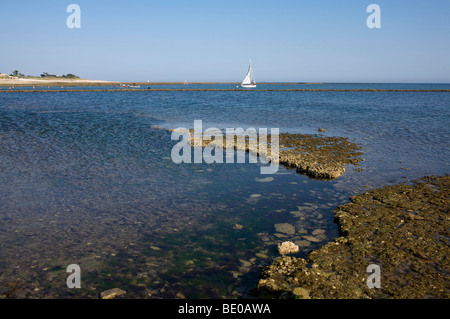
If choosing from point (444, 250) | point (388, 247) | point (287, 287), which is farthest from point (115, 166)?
point (444, 250)

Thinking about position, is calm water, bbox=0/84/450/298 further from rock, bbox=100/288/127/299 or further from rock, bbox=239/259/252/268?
rock, bbox=100/288/127/299

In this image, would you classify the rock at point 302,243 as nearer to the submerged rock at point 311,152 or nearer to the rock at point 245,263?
the rock at point 245,263

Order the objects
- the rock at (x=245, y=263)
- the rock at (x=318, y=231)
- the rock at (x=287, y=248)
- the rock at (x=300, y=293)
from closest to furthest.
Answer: the rock at (x=300, y=293) → the rock at (x=245, y=263) → the rock at (x=287, y=248) → the rock at (x=318, y=231)

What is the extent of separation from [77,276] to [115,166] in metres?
11.9

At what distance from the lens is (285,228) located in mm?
11430

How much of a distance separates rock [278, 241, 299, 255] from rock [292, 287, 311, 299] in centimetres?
207

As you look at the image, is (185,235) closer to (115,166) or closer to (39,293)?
(39,293)

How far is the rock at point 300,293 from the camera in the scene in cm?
733

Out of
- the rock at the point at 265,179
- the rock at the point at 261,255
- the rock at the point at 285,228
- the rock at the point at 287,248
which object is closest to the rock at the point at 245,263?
the rock at the point at 261,255

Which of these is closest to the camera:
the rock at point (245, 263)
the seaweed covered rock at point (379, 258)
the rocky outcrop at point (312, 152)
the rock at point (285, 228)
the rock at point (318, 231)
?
the seaweed covered rock at point (379, 258)

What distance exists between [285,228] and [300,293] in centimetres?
410

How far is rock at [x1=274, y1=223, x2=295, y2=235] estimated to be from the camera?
36.5ft

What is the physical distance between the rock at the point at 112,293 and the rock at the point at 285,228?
6056 millimetres

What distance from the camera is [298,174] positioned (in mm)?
18219
